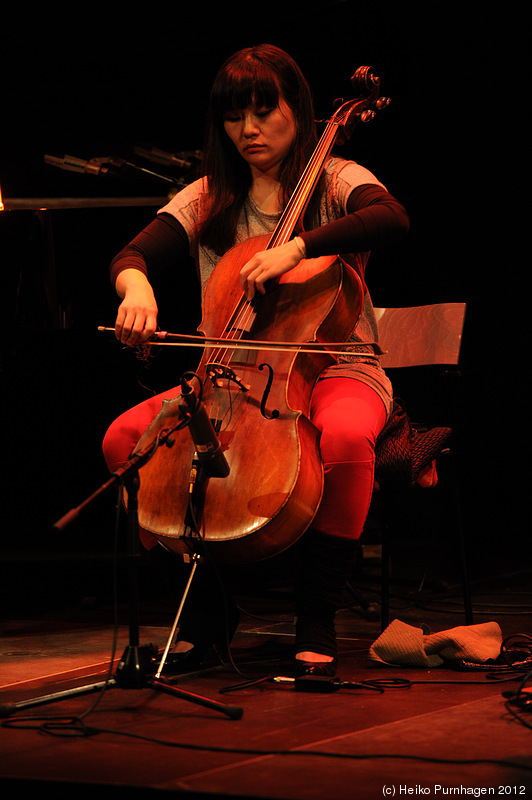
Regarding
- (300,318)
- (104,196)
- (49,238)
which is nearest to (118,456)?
(300,318)

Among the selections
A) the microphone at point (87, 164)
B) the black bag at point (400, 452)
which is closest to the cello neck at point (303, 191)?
the black bag at point (400, 452)

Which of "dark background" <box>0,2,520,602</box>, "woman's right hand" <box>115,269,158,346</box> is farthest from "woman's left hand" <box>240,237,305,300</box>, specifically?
"dark background" <box>0,2,520,602</box>

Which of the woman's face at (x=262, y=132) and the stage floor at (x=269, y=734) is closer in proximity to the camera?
the stage floor at (x=269, y=734)

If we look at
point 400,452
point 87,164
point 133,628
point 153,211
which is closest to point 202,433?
point 133,628

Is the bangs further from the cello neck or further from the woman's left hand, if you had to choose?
the woman's left hand

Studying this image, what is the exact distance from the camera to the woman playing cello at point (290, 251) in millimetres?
1977

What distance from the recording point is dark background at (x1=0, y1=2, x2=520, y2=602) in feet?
11.2

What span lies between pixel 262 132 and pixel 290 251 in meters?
0.44

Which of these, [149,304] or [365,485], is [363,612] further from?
[149,304]

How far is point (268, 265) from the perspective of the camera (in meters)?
1.97

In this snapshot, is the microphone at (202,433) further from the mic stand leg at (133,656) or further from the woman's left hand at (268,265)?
the woman's left hand at (268,265)

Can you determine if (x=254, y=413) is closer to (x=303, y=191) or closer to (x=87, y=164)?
(x=303, y=191)

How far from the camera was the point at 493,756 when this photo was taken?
4.33 feet

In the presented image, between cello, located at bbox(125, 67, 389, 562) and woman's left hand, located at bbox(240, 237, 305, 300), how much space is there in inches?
2.4
